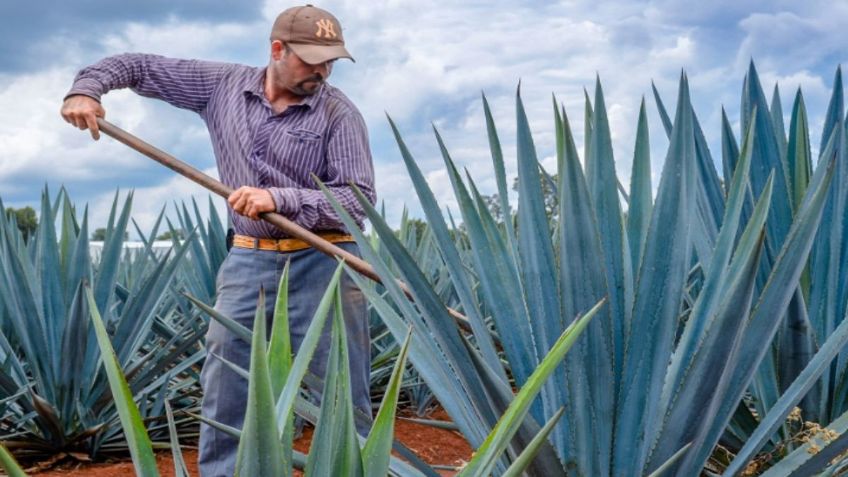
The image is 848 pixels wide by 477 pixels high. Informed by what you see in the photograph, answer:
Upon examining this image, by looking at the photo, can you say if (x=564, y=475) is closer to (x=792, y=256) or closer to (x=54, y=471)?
(x=792, y=256)

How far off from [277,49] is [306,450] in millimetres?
1691

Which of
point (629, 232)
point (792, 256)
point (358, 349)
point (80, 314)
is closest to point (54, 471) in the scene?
point (80, 314)

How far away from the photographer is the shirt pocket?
332 centimetres

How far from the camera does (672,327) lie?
5.15 ft

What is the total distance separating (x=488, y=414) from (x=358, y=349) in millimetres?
1855

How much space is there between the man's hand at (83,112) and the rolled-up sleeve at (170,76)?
0.24 meters

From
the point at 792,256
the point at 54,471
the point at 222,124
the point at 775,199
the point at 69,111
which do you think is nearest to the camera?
the point at 792,256

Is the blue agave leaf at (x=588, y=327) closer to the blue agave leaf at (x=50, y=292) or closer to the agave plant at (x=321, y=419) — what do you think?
the agave plant at (x=321, y=419)

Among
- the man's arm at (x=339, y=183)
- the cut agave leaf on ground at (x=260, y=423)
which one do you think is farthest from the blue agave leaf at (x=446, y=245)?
the man's arm at (x=339, y=183)

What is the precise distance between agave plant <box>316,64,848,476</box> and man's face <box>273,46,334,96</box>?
173 cm

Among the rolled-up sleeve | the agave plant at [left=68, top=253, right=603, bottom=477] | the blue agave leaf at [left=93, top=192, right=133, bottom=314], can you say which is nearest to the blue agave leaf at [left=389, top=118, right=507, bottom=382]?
the agave plant at [left=68, top=253, right=603, bottom=477]

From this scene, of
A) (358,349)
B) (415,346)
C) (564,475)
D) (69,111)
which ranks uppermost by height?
(69,111)

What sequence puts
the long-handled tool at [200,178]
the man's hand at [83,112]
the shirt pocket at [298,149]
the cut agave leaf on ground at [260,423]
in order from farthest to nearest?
the shirt pocket at [298,149], the man's hand at [83,112], the long-handled tool at [200,178], the cut agave leaf on ground at [260,423]

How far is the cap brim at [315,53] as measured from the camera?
3.25 metres
